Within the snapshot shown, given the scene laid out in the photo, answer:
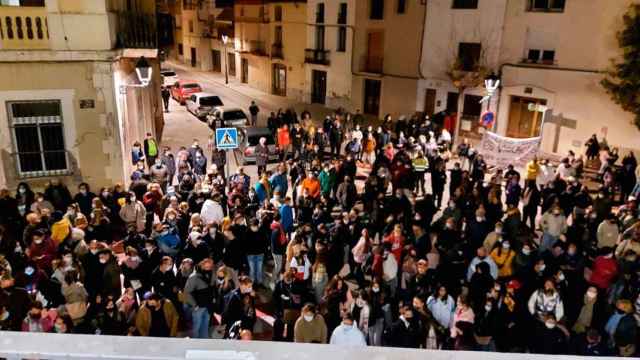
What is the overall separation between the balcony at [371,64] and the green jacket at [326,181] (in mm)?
18445

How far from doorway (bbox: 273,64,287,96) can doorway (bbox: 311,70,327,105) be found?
3.74 m

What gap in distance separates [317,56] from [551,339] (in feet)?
98.7

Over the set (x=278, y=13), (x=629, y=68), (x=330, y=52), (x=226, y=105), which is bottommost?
(x=226, y=105)

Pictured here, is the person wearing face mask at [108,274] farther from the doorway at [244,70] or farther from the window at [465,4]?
the doorway at [244,70]

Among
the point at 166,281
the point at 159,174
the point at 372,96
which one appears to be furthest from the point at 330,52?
the point at 166,281

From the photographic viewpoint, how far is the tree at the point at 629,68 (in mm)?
19281

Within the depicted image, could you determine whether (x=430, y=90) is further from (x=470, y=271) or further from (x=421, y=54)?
(x=470, y=271)

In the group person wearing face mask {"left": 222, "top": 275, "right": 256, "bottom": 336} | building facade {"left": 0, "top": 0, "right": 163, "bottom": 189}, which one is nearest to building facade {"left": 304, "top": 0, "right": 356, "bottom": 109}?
building facade {"left": 0, "top": 0, "right": 163, "bottom": 189}

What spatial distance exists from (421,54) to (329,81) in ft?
27.6

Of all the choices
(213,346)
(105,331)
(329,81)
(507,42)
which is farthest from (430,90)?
(213,346)

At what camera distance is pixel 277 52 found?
39781 millimetres

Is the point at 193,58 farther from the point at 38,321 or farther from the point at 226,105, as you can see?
the point at 38,321

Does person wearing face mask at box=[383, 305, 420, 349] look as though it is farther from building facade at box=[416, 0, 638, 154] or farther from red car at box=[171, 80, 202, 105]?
red car at box=[171, 80, 202, 105]

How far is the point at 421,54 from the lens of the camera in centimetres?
2820
